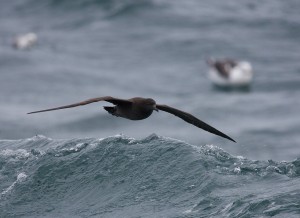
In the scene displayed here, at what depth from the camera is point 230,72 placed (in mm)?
30094

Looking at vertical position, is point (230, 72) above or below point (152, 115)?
above

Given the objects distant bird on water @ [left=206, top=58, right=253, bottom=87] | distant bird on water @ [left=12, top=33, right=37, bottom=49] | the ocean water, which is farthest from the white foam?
distant bird on water @ [left=12, top=33, right=37, bottom=49]

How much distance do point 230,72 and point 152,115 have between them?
418cm

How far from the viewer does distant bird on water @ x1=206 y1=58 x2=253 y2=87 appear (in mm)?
29344

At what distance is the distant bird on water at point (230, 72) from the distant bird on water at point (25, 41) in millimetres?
6466

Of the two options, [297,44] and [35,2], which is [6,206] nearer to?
[297,44]

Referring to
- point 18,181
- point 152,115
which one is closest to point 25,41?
point 152,115

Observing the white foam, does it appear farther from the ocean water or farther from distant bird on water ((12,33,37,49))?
distant bird on water ((12,33,37,49))

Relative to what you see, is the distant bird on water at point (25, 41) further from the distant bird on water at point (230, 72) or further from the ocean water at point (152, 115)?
the distant bird on water at point (230, 72)

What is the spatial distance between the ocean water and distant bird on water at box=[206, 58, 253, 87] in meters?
0.33

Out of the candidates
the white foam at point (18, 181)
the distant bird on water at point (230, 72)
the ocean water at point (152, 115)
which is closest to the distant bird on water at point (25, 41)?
the ocean water at point (152, 115)

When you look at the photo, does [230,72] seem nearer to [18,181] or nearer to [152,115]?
[152,115]

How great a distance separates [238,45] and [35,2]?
8.50m

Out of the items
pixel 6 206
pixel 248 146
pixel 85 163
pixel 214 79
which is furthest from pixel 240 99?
pixel 6 206
